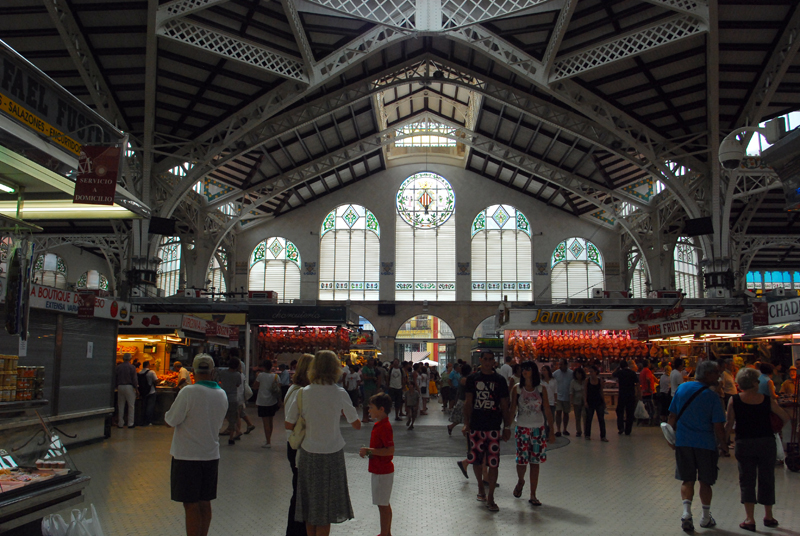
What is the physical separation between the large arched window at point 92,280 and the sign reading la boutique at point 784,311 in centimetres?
3173

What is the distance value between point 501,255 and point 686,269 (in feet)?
34.2

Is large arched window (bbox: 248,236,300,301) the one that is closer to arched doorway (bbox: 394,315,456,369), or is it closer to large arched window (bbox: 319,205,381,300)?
large arched window (bbox: 319,205,381,300)

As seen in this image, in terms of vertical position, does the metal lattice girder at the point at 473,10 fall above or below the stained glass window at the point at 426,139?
below

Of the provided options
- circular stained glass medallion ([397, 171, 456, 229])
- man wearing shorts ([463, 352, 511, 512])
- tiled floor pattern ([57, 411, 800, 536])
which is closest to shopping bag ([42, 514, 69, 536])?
tiled floor pattern ([57, 411, 800, 536])

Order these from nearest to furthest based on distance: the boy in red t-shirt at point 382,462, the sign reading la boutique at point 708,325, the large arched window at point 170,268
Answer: the boy in red t-shirt at point 382,462, the sign reading la boutique at point 708,325, the large arched window at point 170,268

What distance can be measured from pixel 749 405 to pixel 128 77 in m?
18.0

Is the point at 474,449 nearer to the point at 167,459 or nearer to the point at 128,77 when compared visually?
the point at 167,459

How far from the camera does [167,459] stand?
28.5 feet

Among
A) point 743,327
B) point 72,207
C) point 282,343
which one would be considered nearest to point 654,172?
point 743,327

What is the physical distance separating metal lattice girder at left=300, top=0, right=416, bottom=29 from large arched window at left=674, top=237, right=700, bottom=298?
22.5 m

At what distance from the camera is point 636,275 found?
116ft

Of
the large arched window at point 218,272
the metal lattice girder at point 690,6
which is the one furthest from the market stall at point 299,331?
the metal lattice girder at point 690,6

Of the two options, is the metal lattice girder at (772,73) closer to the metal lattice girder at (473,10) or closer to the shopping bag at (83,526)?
the metal lattice girder at (473,10)

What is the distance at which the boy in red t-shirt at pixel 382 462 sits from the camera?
4.75 meters
